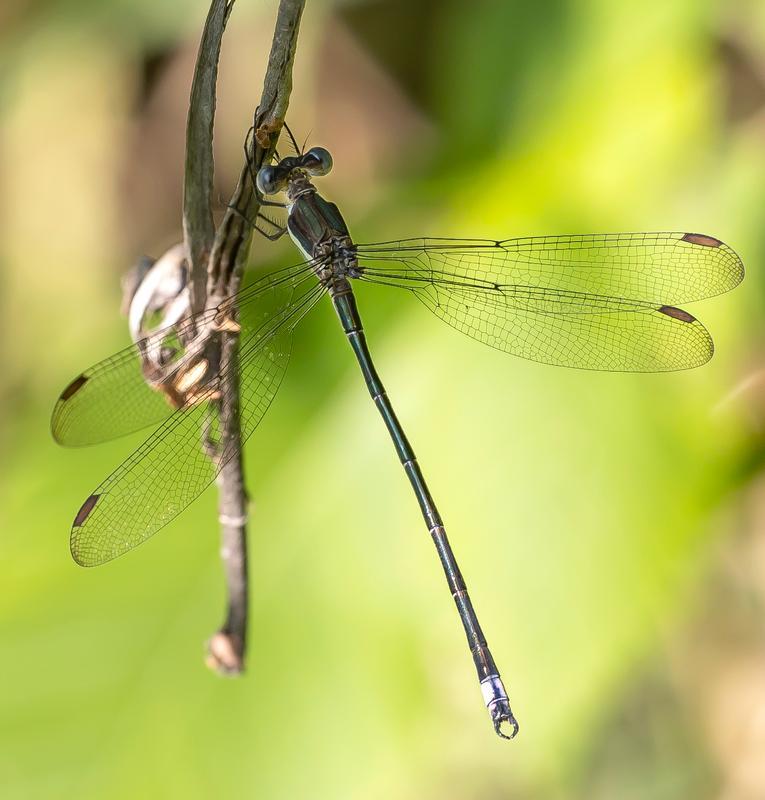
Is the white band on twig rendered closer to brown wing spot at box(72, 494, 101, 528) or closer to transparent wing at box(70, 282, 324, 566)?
transparent wing at box(70, 282, 324, 566)

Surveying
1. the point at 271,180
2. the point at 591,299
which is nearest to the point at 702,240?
the point at 591,299

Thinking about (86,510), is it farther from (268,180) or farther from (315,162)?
(315,162)

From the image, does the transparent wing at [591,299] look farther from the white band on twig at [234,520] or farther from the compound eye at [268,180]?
the white band on twig at [234,520]

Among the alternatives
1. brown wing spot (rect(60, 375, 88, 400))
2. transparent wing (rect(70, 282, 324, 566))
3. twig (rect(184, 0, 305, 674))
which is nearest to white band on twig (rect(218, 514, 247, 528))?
twig (rect(184, 0, 305, 674))

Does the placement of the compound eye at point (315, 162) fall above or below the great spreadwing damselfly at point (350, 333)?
above

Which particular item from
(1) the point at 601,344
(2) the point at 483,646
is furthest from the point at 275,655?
(1) the point at 601,344

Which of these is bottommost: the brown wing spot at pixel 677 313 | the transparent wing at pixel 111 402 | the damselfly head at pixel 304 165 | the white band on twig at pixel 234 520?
the white band on twig at pixel 234 520

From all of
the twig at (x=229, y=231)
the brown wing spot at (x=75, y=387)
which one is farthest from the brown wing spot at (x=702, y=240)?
the brown wing spot at (x=75, y=387)
